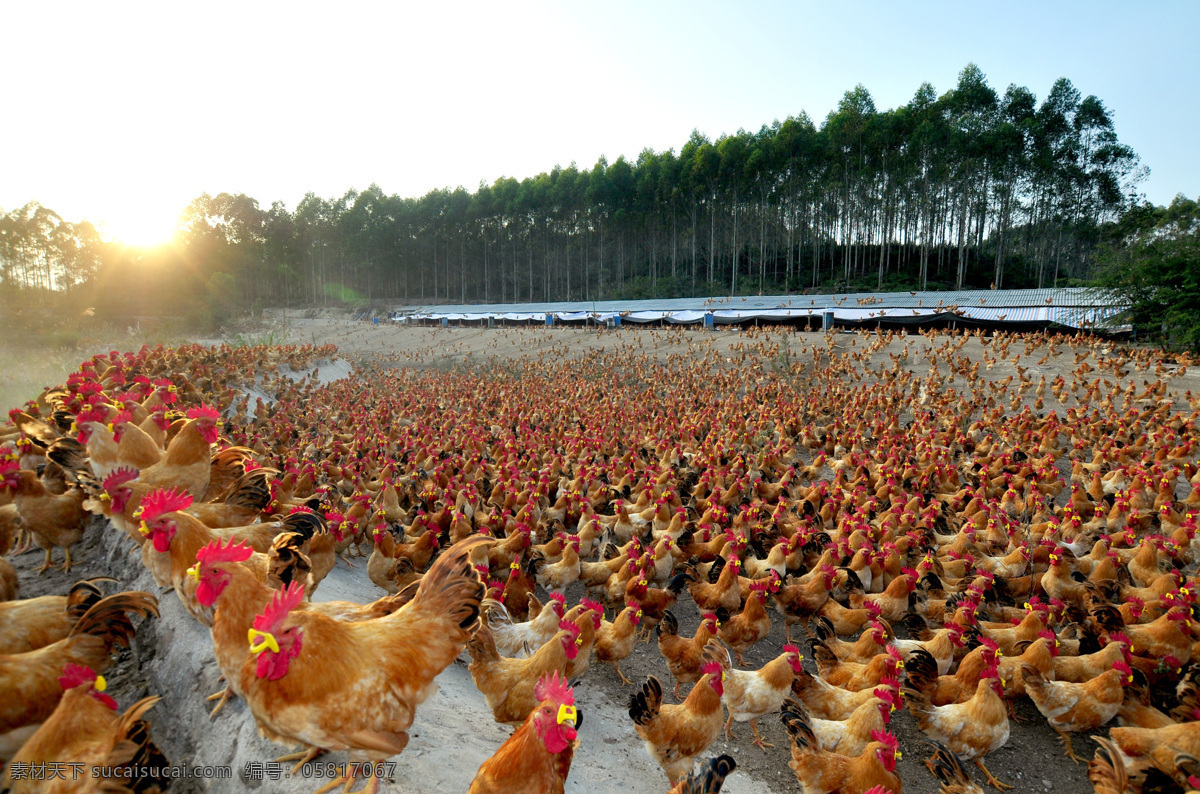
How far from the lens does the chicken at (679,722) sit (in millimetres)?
3994

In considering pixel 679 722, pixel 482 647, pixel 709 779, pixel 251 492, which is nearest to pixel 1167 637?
pixel 679 722

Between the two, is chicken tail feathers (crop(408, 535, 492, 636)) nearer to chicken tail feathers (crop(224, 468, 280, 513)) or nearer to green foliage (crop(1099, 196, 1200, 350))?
chicken tail feathers (crop(224, 468, 280, 513))

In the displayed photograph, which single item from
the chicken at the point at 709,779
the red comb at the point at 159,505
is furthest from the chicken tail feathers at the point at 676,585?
the red comb at the point at 159,505

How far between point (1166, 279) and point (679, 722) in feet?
86.8

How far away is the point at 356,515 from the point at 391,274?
84.2m

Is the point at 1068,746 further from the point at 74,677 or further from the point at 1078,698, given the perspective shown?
the point at 74,677

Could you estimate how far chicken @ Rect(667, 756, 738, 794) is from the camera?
8.96 ft

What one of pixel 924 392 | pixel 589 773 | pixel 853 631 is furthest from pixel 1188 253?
pixel 589 773

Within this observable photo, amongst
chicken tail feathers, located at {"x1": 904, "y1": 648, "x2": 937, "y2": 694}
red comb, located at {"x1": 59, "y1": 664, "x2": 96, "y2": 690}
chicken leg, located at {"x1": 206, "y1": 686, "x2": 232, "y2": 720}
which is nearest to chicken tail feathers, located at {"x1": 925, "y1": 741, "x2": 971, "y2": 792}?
chicken tail feathers, located at {"x1": 904, "y1": 648, "x2": 937, "y2": 694}

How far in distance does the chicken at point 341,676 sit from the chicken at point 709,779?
5.09 feet

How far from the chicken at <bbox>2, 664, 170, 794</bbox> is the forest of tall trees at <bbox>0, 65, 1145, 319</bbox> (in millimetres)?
51759

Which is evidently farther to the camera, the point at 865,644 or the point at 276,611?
the point at 865,644

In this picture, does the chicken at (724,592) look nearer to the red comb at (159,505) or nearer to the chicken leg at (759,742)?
→ the chicken leg at (759,742)

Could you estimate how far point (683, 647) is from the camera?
5238mm
